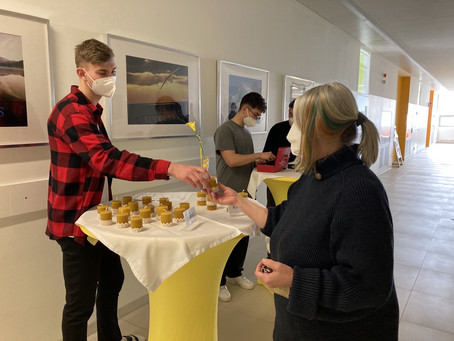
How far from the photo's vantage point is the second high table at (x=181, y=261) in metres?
1.47

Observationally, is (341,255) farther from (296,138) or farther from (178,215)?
(178,215)

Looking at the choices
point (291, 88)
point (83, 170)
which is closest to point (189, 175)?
point (83, 170)

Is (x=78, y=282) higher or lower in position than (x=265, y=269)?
lower

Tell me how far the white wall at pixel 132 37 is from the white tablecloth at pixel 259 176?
0.63m

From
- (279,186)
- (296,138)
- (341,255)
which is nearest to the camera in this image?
(341,255)

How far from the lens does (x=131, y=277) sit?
114 inches

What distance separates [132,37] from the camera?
269 centimetres

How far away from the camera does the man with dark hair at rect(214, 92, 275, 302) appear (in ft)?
9.93

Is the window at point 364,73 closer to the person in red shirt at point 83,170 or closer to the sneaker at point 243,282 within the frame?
the sneaker at point 243,282

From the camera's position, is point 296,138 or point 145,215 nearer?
point 296,138

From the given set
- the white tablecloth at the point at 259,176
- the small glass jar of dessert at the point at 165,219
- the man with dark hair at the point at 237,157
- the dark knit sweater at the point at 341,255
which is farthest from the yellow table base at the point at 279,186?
the dark knit sweater at the point at 341,255

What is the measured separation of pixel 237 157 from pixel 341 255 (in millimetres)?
2049

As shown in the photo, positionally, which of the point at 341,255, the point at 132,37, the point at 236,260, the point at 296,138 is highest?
the point at 132,37

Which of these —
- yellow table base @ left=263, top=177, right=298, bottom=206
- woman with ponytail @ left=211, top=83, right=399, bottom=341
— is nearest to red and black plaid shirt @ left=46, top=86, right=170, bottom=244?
woman with ponytail @ left=211, top=83, right=399, bottom=341
